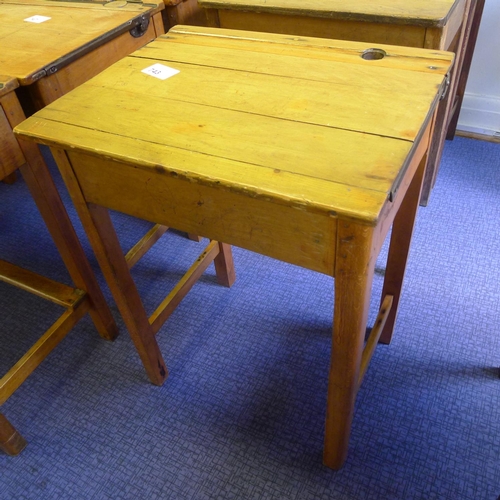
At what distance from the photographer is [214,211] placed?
29.5 inches

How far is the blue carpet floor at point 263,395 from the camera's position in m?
1.13

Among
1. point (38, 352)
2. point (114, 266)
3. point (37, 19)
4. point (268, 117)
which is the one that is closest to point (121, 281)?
point (114, 266)

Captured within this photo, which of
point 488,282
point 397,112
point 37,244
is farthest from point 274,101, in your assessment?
point 37,244

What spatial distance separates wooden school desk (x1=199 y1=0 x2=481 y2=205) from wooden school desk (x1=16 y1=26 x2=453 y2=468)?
26 centimetres

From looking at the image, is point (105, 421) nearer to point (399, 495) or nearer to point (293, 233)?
point (399, 495)

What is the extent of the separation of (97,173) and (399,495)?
97 centimetres

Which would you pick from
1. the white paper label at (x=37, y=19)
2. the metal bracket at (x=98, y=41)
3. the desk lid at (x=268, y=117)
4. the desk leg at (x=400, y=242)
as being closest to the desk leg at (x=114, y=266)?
the desk lid at (x=268, y=117)

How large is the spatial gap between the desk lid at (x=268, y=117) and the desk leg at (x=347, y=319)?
7cm

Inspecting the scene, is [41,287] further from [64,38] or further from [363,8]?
[363,8]

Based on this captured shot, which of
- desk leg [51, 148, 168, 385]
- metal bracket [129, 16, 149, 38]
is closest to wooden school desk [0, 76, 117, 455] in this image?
desk leg [51, 148, 168, 385]

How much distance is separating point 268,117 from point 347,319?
0.37 meters

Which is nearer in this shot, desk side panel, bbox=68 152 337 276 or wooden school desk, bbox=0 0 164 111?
desk side panel, bbox=68 152 337 276

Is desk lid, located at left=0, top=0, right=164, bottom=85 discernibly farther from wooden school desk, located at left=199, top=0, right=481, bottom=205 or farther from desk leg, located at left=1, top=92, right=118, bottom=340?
wooden school desk, located at left=199, top=0, right=481, bottom=205

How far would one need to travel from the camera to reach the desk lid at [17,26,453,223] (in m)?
0.66
